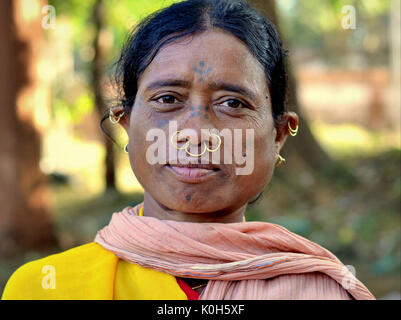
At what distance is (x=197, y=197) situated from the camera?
6.44ft

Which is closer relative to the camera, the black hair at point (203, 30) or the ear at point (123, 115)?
the black hair at point (203, 30)

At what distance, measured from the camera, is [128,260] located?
1.97 metres

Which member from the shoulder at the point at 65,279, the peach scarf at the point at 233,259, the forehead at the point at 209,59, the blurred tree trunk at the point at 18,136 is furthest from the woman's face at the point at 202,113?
the blurred tree trunk at the point at 18,136

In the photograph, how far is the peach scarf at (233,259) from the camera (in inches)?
74.7

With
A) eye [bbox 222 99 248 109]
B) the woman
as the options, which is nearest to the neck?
the woman

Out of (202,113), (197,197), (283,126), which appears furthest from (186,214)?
(283,126)

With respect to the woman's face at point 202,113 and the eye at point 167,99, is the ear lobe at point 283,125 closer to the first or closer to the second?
the woman's face at point 202,113

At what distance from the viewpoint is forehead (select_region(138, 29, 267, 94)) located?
1.98 metres

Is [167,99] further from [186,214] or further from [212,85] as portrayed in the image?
[186,214]

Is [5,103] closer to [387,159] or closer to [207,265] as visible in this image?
[207,265]

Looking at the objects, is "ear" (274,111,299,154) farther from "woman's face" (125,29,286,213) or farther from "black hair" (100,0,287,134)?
"woman's face" (125,29,286,213)

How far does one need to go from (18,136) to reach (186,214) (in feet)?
17.7

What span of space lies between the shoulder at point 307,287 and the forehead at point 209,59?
2.40ft
